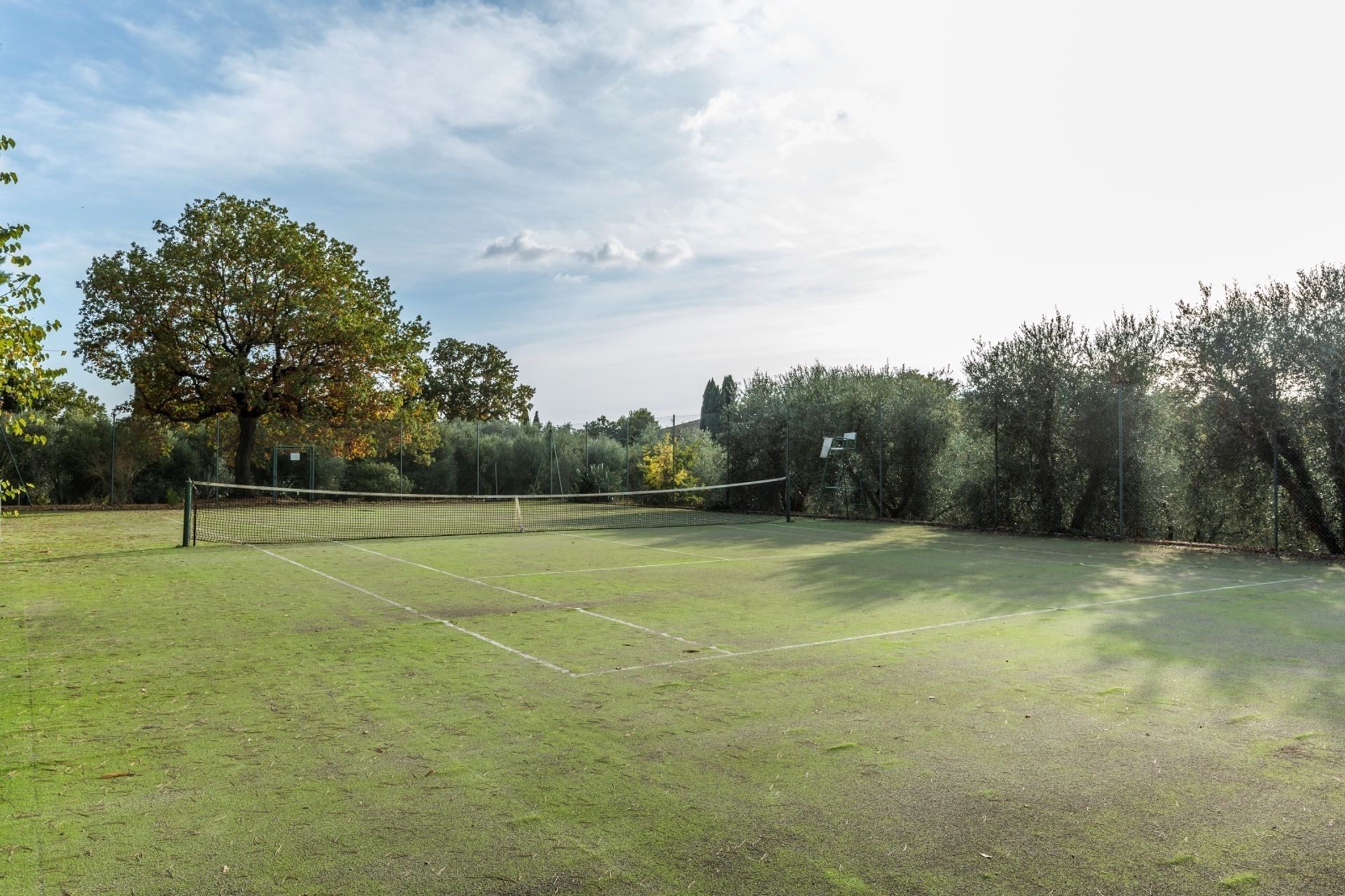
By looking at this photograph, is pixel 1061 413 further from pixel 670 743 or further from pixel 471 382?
pixel 471 382

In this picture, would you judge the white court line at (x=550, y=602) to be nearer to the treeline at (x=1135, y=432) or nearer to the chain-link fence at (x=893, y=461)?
the chain-link fence at (x=893, y=461)

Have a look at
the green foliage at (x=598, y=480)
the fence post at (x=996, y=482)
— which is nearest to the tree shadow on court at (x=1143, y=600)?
the fence post at (x=996, y=482)

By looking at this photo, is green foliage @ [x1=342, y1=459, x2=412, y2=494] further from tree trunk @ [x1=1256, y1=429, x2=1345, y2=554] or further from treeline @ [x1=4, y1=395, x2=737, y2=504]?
tree trunk @ [x1=1256, y1=429, x2=1345, y2=554]

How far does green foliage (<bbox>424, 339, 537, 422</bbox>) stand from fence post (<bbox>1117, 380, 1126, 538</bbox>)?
3948 cm

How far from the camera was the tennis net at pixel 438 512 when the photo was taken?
1684 cm

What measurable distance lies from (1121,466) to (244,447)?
2367 cm

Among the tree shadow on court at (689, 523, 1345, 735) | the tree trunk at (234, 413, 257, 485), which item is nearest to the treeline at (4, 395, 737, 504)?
the tree trunk at (234, 413, 257, 485)

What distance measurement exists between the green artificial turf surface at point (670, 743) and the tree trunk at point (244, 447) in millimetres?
19557

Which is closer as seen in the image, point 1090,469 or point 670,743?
point 670,743

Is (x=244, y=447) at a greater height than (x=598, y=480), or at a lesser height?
greater

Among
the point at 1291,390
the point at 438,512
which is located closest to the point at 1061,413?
the point at 1291,390

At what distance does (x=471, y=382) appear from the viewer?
170 ft

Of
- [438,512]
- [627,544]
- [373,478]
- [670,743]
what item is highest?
[373,478]

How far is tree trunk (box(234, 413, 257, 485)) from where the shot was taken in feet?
88.8
